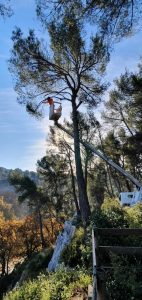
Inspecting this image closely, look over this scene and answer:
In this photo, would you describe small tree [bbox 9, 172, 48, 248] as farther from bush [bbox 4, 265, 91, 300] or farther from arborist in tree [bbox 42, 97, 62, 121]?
bush [bbox 4, 265, 91, 300]

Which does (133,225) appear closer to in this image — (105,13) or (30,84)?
(105,13)

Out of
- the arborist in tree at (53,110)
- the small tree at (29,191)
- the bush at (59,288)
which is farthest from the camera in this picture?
the small tree at (29,191)

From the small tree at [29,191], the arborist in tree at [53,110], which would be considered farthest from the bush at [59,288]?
the small tree at [29,191]

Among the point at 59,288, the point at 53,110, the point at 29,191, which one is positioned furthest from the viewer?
the point at 29,191

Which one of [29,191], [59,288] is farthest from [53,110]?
[29,191]

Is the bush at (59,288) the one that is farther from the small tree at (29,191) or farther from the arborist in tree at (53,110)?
the small tree at (29,191)

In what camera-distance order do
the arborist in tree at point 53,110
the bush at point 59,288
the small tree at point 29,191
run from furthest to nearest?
the small tree at point 29,191
the arborist in tree at point 53,110
the bush at point 59,288

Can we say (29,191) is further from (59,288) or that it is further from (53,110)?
(59,288)

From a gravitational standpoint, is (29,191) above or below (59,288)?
above

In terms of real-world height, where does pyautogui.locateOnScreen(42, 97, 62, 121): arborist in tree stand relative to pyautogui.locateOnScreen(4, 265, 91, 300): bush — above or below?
above

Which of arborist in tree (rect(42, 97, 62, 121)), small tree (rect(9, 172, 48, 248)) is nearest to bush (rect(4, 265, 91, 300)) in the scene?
arborist in tree (rect(42, 97, 62, 121))

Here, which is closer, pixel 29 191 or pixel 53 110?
pixel 53 110

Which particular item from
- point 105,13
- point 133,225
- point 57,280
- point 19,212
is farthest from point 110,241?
point 19,212

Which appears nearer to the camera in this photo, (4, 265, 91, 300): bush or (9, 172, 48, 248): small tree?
(4, 265, 91, 300): bush
